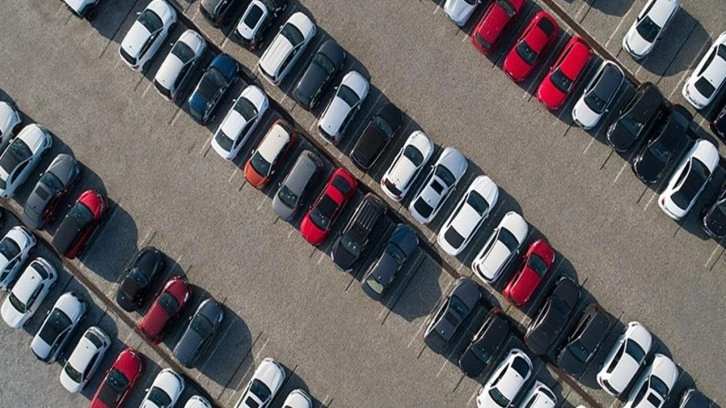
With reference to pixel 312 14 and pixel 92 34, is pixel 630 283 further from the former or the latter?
pixel 92 34

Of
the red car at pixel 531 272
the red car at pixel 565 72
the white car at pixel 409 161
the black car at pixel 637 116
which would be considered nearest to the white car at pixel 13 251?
the white car at pixel 409 161

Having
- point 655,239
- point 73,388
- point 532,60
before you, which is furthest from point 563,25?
point 73,388

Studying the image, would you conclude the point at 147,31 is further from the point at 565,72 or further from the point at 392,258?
the point at 565,72

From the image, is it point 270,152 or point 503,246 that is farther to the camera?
point 270,152

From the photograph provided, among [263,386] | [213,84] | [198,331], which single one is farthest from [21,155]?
[263,386]

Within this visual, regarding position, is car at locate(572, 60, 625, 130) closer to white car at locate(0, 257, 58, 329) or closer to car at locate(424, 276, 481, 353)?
car at locate(424, 276, 481, 353)

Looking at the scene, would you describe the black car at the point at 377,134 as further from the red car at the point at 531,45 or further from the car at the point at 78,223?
the car at the point at 78,223
